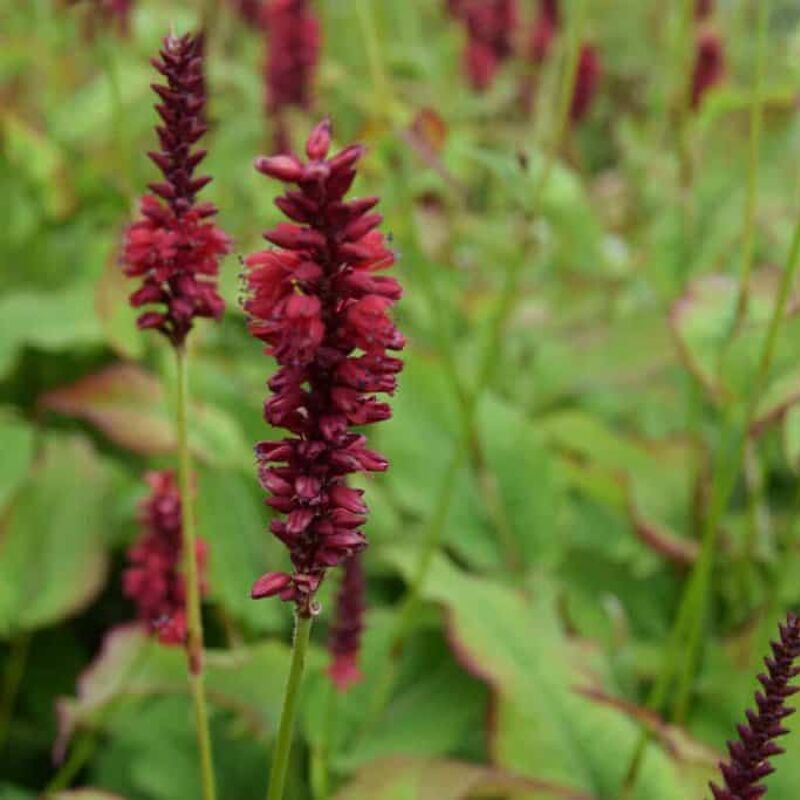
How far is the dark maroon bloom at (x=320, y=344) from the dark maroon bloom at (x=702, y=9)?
3113 millimetres

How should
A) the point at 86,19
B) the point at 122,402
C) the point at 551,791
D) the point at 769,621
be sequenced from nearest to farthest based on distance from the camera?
the point at 551,791 < the point at 769,621 < the point at 122,402 < the point at 86,19

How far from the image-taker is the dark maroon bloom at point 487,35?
13.5 feet

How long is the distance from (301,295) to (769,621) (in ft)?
5.34

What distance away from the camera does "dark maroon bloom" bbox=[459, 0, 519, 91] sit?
4.12 meters

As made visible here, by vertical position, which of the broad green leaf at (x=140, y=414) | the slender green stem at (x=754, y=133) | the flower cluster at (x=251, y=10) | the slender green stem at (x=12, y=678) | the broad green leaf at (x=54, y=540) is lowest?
the slender green stem at (x=12, y=678)

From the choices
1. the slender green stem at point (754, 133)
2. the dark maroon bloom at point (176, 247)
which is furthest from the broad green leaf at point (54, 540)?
the slender green stem at point (754, 133)

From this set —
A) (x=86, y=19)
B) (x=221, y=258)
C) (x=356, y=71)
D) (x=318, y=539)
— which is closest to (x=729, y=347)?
(x=221, y=258)

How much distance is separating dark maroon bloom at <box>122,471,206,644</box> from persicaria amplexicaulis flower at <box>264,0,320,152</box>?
1.77 metres

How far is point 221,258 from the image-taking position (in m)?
1.45

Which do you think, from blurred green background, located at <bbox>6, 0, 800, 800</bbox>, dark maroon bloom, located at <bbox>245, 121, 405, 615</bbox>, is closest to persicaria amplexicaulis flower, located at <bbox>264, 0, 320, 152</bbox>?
blurred green background, located at <bbox>6, 0, 800, 800</bbox>

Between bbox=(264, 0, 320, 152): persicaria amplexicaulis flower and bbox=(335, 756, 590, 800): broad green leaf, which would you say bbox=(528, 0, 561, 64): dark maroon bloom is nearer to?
bbox=(264, 0, 320, 152): persicaria amplexicaulis flower

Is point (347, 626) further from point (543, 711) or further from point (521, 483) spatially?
point (521, 483)

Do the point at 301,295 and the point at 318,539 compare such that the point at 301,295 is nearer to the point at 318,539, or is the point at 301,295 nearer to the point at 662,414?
the point at 318,539

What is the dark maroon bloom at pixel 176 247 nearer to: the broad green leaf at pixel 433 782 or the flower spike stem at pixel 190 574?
the flower spike stem at pixel 190 574
